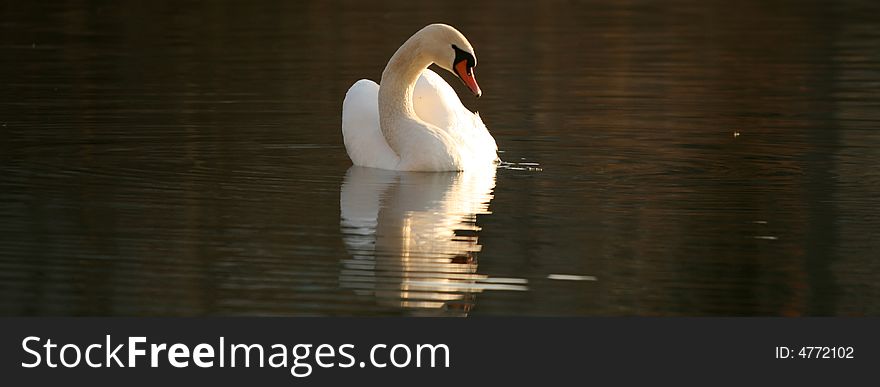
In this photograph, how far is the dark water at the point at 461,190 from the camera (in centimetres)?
840

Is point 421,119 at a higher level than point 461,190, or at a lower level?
higher

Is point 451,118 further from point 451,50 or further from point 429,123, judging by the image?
point 451,50

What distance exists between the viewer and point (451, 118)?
13.0 m

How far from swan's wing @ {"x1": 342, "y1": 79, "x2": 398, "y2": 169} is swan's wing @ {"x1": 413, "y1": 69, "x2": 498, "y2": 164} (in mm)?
366

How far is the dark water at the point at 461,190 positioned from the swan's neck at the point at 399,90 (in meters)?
0.38

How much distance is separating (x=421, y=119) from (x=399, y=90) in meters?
0.37

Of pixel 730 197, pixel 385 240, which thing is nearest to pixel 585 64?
pixel 730 197

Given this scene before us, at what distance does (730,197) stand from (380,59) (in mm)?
11220

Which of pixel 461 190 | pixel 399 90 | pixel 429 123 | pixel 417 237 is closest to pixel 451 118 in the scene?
pixel 429 123

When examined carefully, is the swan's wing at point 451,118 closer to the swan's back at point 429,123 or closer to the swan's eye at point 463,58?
the swan's back at point 429,123

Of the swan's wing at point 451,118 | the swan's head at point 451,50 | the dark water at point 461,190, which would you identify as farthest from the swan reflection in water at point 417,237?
the swan's head at point 451,50

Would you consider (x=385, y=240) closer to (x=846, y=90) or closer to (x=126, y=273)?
(x=126, y=273)

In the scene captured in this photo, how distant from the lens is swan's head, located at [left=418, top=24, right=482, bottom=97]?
1263 centimetres

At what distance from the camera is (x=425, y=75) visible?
13453mm
